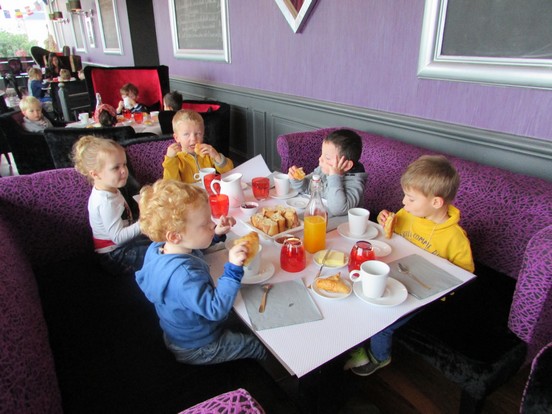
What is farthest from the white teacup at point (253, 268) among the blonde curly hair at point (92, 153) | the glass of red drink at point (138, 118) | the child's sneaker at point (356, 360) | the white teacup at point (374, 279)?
the glass of red drink at point (138, 118)

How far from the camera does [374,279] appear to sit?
94 centimetres

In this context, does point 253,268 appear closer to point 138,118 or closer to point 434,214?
point 434,214

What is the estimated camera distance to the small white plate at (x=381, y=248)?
1.18 metres

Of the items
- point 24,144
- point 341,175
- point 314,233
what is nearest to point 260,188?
point 341,175

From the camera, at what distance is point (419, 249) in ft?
4.00

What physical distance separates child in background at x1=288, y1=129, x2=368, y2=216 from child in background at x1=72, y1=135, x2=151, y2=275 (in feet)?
2.54

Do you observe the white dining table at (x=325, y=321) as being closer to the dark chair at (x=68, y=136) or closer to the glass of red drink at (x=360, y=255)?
the glass of red drink at (x=360, y=255)

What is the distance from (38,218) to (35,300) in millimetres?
612

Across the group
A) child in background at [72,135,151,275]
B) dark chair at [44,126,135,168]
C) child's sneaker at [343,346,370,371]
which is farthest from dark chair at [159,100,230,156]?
child's sneaker at [343,346,370,371]

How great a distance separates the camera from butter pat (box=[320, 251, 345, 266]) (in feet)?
3.64

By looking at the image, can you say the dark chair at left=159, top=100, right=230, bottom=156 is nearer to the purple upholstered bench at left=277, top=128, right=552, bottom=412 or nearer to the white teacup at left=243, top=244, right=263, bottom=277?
the purple upholstered bench at left=277, top=128, right=552, bottom=412

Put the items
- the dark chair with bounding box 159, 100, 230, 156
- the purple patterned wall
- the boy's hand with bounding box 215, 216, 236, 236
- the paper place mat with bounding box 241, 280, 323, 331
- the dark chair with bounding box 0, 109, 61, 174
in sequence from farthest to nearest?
the dark chair with bounding box 0, 109, 61, 174 → the dark chair with bounding box 159, 100, 230, 156 → the purple patterned wall → the boy's hand with bounding box 215, 216, 236, 236 → the paper place mat with bounding box 241, 280, 323, 331

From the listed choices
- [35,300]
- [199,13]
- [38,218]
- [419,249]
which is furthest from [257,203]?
[199,13]

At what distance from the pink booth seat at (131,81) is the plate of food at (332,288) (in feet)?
13.7
